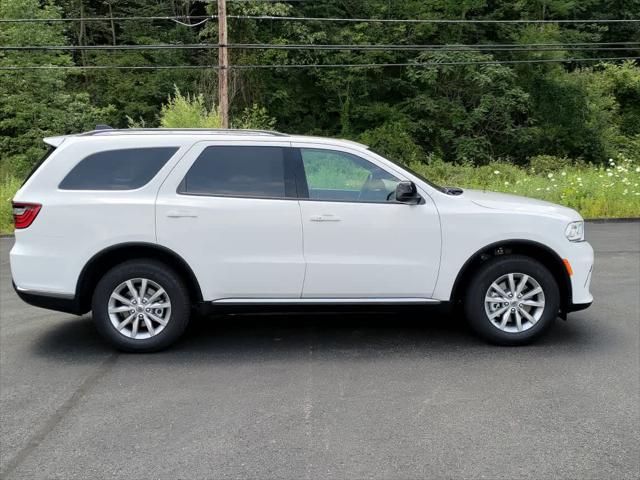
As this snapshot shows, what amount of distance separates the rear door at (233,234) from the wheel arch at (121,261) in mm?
70

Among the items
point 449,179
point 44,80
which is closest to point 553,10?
point 449,179

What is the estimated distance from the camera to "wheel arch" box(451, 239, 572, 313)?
19.0 feet

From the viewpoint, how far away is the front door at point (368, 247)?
570 cm

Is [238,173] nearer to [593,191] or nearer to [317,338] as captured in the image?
[317,338]

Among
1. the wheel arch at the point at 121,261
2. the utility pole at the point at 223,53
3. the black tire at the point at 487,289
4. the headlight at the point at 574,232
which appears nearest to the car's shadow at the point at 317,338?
the black tire at the point at 487,289

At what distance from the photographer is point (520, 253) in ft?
19.6

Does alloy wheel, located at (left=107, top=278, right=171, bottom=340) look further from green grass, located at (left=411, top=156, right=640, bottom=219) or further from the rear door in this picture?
green grass, located at (left=411, top=156, right=640, bottom=219)

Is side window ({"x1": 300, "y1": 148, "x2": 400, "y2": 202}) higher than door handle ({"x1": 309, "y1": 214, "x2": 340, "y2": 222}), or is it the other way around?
side window ({"x1": 300, "y1": 148, "x2": 400, "y2": 202})

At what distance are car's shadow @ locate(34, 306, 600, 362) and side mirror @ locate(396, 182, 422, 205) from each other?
Result: 1023 mm

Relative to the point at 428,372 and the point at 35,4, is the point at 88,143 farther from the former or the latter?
the point at 35,4

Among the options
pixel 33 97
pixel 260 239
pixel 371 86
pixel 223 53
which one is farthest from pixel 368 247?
pixel 371 86

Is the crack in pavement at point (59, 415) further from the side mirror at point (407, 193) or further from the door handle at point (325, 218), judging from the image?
the side mirror at point (407, 193)

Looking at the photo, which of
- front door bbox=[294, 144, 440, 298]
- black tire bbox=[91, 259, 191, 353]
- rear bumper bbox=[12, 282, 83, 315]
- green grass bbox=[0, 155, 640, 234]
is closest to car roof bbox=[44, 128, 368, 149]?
front door bbox=[294, 144, 440, 298]

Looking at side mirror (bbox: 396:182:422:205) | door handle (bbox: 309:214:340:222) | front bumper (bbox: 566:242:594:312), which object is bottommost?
front bumper (bbox: 566:242:594:312)
